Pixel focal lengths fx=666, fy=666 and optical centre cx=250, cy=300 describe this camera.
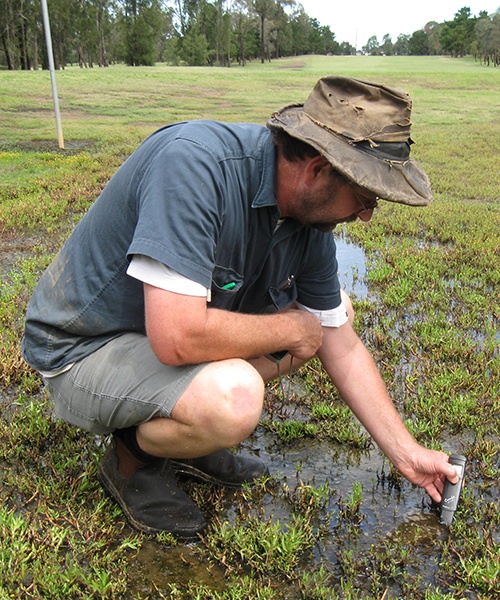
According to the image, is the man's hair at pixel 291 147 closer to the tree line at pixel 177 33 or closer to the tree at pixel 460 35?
the tree line at pixel 177 33

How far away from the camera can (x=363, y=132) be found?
2.35m

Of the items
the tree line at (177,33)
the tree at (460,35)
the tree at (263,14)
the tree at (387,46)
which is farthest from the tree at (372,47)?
the tree at (263,14)

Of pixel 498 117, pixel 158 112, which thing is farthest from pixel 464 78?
pixel 158 112

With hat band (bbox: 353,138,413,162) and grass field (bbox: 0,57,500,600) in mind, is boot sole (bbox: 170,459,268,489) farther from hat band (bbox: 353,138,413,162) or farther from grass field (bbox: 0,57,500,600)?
hat band (bbox: 353,138,413,162)

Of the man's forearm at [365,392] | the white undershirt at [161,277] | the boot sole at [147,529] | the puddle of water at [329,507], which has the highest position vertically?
the white undershirt at [161,277]

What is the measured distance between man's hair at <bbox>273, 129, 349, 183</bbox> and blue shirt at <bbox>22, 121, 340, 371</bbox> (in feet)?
0.14

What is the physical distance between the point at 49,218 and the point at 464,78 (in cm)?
4115

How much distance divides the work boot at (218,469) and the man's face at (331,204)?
45.9 inches

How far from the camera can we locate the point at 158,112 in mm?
24078

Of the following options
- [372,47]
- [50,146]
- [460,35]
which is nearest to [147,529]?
[50,146]

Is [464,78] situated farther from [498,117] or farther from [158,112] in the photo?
[158,112]

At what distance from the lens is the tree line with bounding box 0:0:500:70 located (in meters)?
57.5

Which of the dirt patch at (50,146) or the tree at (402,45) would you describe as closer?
the dirt patch at (50,146)

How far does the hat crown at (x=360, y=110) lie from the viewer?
235cm
